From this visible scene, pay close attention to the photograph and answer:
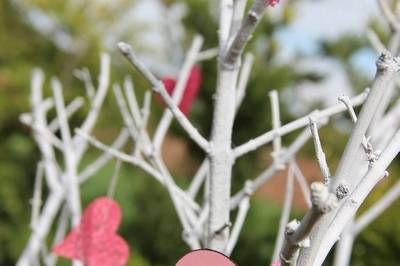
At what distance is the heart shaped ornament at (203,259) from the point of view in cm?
34

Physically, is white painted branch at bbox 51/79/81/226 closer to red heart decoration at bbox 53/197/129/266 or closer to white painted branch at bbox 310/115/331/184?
red heart decoration at bbox 53/197/129/266

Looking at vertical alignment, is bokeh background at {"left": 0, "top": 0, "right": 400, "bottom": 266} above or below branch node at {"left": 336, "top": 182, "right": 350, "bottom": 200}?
above

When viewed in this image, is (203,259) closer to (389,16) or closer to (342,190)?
(342,190)

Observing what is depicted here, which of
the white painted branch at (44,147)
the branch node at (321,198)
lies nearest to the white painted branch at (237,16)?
the branch node at (321,198)

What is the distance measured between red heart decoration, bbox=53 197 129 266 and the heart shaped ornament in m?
0.17

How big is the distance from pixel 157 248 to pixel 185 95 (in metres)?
1.60

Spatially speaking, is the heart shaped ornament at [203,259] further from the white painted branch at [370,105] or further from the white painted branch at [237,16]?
the white painted branch at [237,16]

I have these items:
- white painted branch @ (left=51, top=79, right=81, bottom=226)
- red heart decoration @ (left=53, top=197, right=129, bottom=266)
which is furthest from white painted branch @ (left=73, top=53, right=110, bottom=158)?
red heart decoration @ (left=53, top=197, right=129, bottom=266)

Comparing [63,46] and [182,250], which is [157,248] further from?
[63,46]

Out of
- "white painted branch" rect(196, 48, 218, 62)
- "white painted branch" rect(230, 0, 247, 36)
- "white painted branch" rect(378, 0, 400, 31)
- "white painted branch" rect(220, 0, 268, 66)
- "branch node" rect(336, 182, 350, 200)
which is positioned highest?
"white painted branch" rect(196, 48, 218, 62)

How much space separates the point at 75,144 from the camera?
33.4 inches

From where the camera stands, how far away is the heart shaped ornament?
0.34m

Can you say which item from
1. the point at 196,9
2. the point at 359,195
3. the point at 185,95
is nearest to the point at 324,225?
the point at 359,195

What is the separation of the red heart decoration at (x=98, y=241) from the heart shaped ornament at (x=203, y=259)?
6.8 inches
